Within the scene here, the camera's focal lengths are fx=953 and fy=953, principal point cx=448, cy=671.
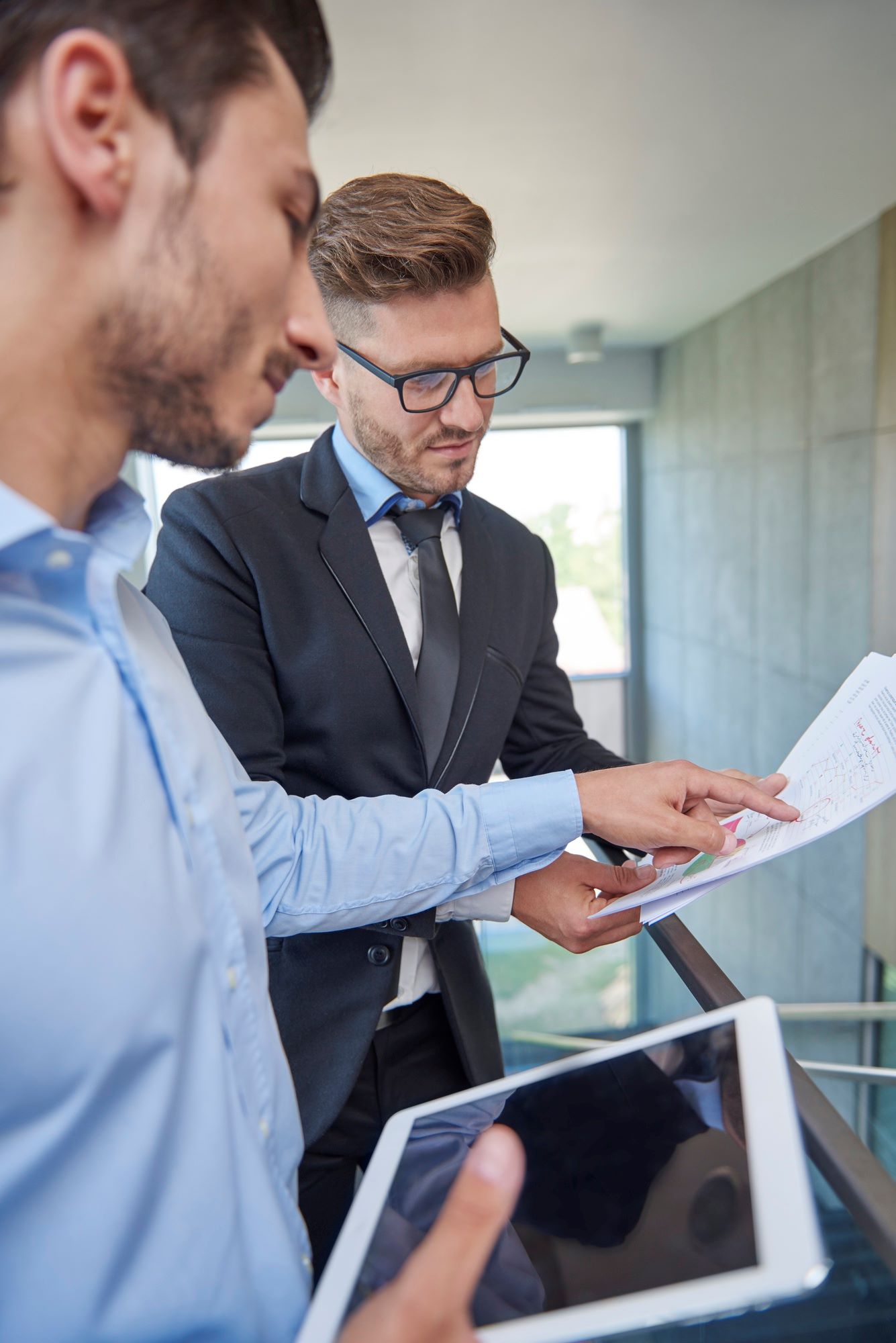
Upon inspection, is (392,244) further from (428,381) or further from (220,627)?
(220,627)

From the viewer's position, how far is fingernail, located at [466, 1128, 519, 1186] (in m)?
0.47

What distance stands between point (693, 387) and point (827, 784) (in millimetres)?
7232

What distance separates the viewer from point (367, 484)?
1.38 m

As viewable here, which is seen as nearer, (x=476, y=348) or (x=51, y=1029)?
(x=51, y=1029)

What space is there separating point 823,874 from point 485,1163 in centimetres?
559

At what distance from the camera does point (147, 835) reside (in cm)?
63

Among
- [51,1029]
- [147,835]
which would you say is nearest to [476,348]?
[147,835]

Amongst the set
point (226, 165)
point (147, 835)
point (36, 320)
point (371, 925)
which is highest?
point (226, 165)

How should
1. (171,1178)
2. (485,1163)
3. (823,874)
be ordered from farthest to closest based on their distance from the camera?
(823,874) → (171,1178) → (485,1163)

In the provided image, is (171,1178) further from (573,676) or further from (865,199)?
(573,676)

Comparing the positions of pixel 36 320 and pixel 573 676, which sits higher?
pixel 36 320

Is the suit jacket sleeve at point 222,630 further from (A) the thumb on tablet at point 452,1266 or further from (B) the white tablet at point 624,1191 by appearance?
(A) the thumb on tablet at point 452,1266

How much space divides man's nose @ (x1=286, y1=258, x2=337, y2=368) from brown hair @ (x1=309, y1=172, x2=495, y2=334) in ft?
2.04

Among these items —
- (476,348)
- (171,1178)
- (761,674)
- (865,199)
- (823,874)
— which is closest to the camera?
(171,1178)
